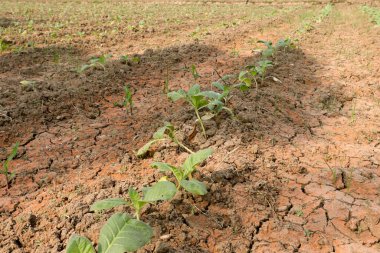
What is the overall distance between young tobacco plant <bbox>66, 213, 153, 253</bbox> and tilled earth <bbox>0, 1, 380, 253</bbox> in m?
0.19

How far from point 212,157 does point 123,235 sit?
3.65 feet

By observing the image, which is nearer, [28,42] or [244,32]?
[28,42]

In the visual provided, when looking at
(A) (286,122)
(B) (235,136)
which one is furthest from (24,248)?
(A) (286,122)

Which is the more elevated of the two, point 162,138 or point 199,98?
point 199,98

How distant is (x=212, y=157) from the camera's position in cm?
249

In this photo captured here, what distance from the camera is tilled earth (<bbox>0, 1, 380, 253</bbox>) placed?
6.04 ft

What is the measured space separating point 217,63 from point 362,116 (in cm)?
214

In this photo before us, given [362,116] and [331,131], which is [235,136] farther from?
[362,116]

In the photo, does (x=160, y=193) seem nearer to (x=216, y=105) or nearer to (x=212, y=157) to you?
(x=212, y=157)

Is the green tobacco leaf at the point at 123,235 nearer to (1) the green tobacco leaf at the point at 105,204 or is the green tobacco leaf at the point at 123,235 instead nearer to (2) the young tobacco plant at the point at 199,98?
(1) the green tobacco leaf at the point at 105,204

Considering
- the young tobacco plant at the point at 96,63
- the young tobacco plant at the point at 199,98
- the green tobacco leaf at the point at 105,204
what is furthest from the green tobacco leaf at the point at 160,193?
the young tobacco plant at the point at 96,63

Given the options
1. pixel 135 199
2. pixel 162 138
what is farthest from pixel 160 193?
pixel 162 138

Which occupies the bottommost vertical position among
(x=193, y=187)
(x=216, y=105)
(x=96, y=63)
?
(x=96, y=63)

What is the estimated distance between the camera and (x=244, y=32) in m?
7.57
